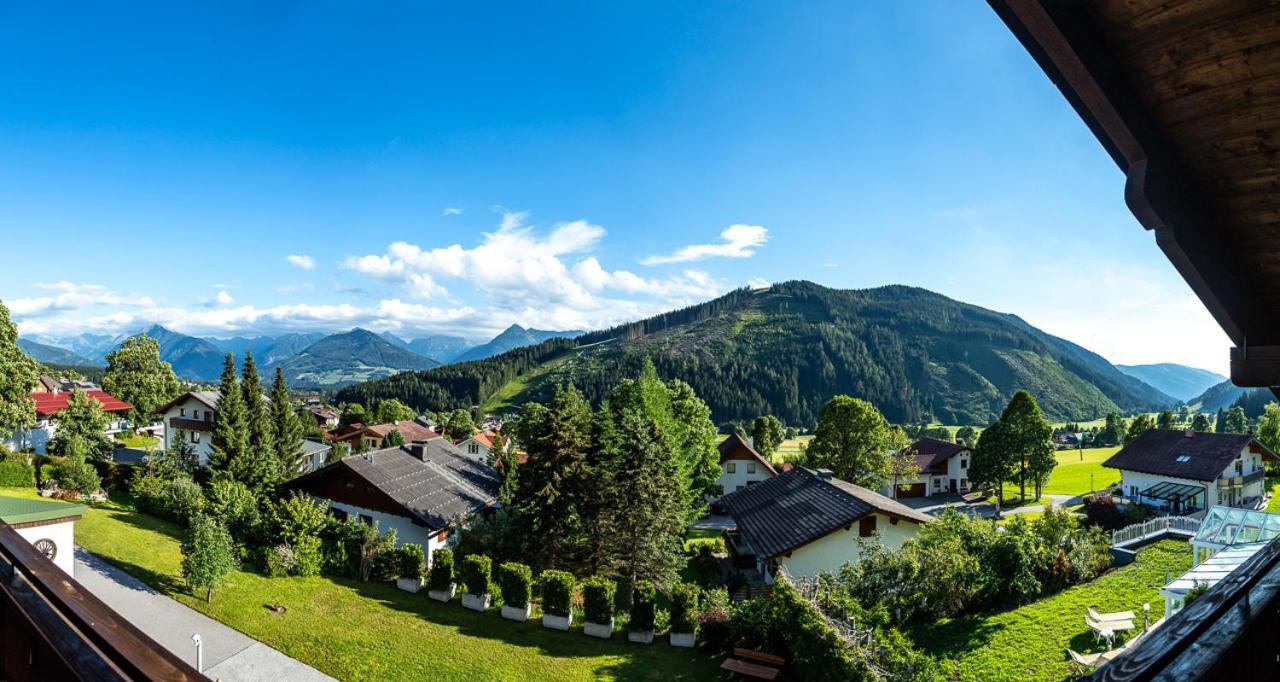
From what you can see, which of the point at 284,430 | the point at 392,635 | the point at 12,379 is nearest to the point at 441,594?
the point at 392,635

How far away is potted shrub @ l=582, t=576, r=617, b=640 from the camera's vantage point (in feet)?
67.6

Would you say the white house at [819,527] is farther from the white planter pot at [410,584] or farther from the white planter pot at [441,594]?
the white planter pot at [410,584]

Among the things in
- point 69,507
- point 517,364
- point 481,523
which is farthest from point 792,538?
point 517,364

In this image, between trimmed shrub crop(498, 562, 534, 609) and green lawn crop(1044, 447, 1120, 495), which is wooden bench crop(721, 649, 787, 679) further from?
green lawn crop(1044, 447, 1120, 495)

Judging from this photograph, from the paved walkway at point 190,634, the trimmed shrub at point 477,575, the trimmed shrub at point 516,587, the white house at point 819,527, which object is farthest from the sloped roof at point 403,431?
the white house at point 819,527

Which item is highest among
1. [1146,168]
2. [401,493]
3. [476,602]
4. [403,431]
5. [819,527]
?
[1146,168]

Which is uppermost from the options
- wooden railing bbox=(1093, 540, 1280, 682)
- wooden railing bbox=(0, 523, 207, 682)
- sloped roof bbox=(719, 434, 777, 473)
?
wooden railing bbox=(0, 523, 207, 682)

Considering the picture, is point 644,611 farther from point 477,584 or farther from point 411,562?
point 411,562

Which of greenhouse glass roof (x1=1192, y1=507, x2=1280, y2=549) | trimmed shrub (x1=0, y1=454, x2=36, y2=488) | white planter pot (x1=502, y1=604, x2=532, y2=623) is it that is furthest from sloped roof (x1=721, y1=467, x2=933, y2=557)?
trimmed shrub (x1=0, y1=454, x2=36, y2=488)

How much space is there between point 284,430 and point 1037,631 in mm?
46855

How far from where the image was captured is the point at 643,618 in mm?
20297

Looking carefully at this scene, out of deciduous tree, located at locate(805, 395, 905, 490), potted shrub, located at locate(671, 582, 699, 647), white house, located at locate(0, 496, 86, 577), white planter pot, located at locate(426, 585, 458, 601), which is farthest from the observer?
deciduous tree, located at locate(805, 395, 905, 490)

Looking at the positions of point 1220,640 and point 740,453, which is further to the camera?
point 740,453

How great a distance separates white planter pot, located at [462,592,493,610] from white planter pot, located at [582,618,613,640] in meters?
4.29
